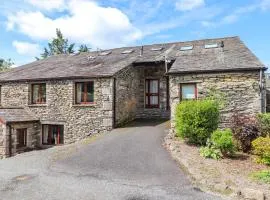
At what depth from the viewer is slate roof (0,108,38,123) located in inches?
640

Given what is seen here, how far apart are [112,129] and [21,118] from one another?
18.9ft

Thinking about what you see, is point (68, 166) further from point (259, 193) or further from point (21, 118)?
point (21, 118)

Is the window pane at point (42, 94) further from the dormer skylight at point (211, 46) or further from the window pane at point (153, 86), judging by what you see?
the dormer skylight at point (211, 46)

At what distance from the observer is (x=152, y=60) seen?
18.5 m

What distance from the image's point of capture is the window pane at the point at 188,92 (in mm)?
15117

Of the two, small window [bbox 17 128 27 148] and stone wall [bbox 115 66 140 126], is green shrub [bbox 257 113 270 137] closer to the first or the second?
stone wall [bbox 115 66 140 126]

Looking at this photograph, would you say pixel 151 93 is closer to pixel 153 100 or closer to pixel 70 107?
pixel 153 100

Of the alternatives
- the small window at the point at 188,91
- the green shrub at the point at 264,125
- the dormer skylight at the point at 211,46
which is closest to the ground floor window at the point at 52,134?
the small window at the point at 188,91

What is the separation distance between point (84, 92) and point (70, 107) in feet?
4.13

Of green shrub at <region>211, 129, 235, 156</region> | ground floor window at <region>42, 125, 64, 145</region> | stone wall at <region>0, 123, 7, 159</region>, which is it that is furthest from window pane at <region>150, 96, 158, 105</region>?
stone wall at <region>0, 123, 7, 159</region>

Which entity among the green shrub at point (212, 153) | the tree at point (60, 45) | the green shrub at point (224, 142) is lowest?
the green shrub at point (212, 153)

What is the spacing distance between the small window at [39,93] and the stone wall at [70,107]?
340mm

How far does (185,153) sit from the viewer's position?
11.2 m

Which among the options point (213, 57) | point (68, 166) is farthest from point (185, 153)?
point (213, 57)
